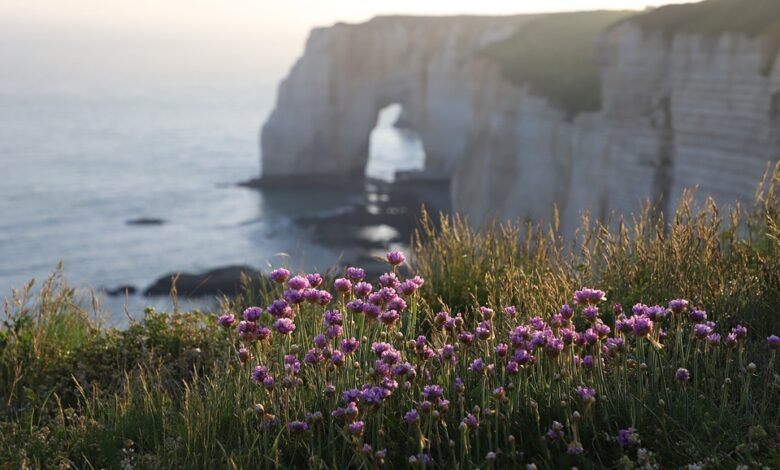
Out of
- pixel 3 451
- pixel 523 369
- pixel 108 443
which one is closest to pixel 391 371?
pixel 523 369

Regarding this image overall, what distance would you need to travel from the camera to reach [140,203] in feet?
190

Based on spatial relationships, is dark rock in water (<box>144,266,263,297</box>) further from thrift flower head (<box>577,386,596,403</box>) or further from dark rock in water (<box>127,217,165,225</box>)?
thrift flower head (<box>577,386,596,403</box>)

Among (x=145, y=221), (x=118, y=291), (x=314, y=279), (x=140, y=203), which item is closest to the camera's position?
(x=314, y=279)

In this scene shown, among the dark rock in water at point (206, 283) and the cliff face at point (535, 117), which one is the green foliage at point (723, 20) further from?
the dark rock in water at point (206, 283)

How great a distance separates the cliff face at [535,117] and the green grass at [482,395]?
1.38 metres

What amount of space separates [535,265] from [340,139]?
52.5 meters

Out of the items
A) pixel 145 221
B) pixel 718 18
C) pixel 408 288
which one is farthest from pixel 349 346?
pixel 145 221

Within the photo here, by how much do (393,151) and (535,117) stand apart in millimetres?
51997

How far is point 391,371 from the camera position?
3842 millimetres

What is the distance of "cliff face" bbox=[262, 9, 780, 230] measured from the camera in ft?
76.8

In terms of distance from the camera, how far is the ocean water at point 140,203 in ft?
137

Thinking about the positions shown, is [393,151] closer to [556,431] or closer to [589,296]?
[589,296]

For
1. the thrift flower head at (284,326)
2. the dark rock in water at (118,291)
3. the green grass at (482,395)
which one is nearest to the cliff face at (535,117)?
the green grass at (482,395)

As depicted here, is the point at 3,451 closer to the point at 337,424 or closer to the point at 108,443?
the point at 108,443
